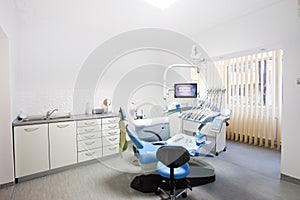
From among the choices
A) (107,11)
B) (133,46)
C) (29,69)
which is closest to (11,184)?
(29,69)

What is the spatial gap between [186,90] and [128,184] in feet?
6.55

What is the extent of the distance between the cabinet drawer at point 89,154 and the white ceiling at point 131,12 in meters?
2.50

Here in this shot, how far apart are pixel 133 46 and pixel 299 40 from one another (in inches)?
133

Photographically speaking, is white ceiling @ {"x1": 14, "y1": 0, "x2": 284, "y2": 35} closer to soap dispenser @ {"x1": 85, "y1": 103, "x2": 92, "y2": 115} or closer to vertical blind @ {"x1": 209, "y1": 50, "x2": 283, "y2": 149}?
vertical blind @ {"x1": 209, "y1": 50, "x2": 283, "y2": 149}

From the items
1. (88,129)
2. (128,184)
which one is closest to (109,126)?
(88,129)

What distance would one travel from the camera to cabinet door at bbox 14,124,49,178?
2.54 meters

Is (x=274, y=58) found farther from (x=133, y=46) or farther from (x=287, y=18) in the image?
(x=133, y=46)

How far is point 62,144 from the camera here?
2928 millimetres

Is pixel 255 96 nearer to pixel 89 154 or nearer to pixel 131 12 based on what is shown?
pixel 131 12

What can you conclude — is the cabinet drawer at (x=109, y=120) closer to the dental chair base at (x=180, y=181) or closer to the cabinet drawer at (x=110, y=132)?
the cabinet drawer at (x=110, y=132)

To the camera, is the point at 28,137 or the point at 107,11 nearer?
the point at 28,137

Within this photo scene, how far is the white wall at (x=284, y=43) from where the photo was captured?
2.42 metres

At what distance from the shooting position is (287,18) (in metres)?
2.61

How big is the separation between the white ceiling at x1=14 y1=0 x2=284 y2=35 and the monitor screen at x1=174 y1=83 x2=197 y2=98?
1.32m
